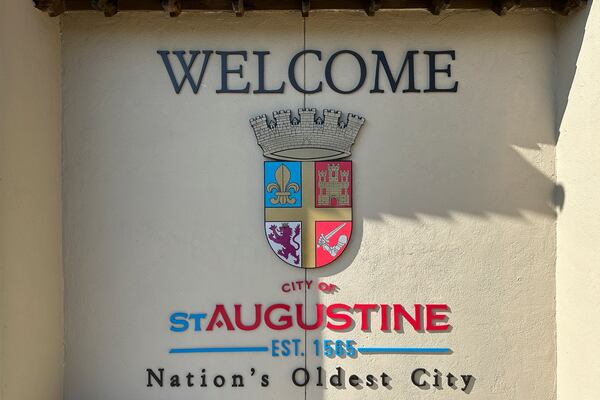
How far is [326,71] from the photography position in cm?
445

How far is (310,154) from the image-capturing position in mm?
4402

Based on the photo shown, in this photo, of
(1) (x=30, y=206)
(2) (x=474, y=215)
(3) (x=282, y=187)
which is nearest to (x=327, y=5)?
(3) (x=282, y=187)

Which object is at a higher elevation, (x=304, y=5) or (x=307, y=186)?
(x=304, y=5)

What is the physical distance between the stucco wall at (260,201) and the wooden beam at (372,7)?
0.15m

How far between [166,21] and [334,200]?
1947mm

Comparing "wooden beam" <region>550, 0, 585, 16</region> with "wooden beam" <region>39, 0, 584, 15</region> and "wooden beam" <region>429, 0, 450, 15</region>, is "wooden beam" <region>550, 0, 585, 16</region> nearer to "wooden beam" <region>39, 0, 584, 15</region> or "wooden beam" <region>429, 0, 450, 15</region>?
"wooden beam" <region>39, 0, 584, 15</region>

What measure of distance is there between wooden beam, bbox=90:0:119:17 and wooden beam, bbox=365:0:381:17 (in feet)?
6.28

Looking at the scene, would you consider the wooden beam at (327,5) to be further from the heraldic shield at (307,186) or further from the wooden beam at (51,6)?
the heraldic shield at (307,186)

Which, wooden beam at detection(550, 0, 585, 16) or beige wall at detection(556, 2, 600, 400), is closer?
beige wall at detection(556, 2, 600, 400)

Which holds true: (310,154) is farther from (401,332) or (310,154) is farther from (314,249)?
(401,332)

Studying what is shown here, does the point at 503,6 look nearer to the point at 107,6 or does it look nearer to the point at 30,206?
the point at 107,6

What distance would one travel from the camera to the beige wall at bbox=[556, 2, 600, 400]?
3939 millimetres

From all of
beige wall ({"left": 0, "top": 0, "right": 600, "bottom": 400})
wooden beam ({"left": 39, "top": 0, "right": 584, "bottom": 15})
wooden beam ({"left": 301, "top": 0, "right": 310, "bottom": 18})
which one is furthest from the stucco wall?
wooden beam ({"left": 301, "top": 0, "right": 310, "bottom": 18})

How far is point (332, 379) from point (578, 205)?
2.28 metres
